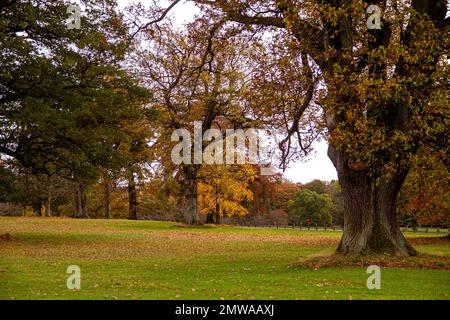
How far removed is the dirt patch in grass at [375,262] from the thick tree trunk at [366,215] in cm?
51

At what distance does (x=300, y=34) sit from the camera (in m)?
15.5

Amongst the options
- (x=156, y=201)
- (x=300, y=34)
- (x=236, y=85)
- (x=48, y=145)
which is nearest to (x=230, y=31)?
(x=300, y=34)

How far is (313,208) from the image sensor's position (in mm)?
Answer: 68000

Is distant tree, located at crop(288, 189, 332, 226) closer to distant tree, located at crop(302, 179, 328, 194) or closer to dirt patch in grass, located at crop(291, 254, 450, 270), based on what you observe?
distant tree, located at crop(302, 179, 328, 194)

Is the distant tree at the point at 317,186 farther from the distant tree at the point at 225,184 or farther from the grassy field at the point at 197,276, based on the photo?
the grassy field at the point at 197,276

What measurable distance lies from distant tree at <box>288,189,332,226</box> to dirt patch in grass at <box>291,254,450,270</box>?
5126 centimetres

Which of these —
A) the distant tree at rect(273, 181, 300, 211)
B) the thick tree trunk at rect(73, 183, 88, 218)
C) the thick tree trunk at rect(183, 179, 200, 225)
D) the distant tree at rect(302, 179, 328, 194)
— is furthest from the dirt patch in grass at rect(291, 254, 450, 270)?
the distant tree at rect(302, 179, 328, 194)

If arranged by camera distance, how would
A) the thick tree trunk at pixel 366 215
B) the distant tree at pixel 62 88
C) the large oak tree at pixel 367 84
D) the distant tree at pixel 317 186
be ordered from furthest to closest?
the distant tree at pixel 317 186 < the distant tree at pixel 62 88 < the thick tree trunk at pixel 366 215 < the large oak tree at pixel 367 84

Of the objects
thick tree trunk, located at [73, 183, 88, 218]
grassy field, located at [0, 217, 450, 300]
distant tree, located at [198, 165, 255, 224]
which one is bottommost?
grassy field, located at [0, 217, 450, 300]

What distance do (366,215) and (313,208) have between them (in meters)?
52.0

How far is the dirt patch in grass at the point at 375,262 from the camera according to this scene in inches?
594

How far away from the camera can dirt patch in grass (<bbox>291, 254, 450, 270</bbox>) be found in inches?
594

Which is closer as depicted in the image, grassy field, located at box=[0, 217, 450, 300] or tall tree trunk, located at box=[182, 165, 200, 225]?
grassy field, located at box=[0, 217, 450, 300]

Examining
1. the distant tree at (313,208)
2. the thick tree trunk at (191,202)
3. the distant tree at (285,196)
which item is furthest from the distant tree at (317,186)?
the thick tree trunk at (191,202)
